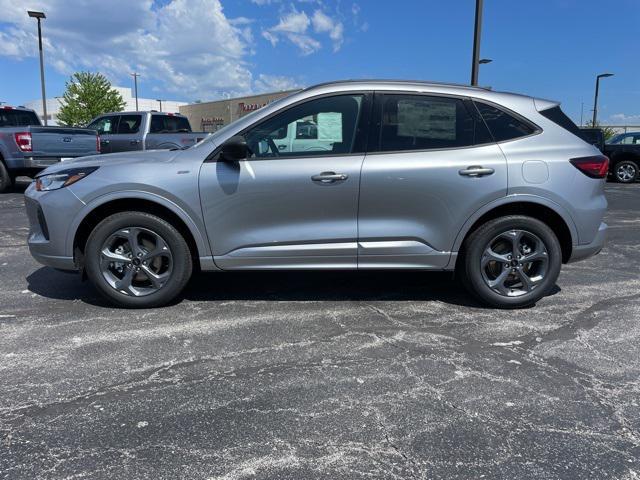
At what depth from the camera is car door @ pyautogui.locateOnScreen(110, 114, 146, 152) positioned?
13.2m

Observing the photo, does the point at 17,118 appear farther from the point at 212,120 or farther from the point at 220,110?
the point at 212,120

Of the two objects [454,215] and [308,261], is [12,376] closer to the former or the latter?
[308,261]

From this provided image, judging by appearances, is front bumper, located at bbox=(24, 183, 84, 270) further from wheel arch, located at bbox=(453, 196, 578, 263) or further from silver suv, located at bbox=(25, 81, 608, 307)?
wheel arch, located at bbox=(453, 196, 578, 263)

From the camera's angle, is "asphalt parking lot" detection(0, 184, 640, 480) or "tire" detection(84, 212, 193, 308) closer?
"asphalt parking lot" detection(0, 184, 640, 480)

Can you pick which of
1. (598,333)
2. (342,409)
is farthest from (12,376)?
(598,333)

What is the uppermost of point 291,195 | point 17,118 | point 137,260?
point 17,118

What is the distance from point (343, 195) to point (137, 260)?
172cm

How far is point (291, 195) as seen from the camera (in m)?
3.95

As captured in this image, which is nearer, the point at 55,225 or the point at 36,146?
the point at 55,225

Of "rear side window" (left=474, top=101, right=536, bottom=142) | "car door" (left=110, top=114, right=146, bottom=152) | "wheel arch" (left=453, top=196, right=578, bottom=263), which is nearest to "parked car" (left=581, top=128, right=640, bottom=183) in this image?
"car door" (left=110, top=114, right=146, bottom=152)

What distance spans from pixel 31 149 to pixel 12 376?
9.30 meters

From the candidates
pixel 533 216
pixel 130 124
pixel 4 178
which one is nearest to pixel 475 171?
pixel 533 216

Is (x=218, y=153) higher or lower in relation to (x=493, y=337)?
higher

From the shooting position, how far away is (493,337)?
371cm
